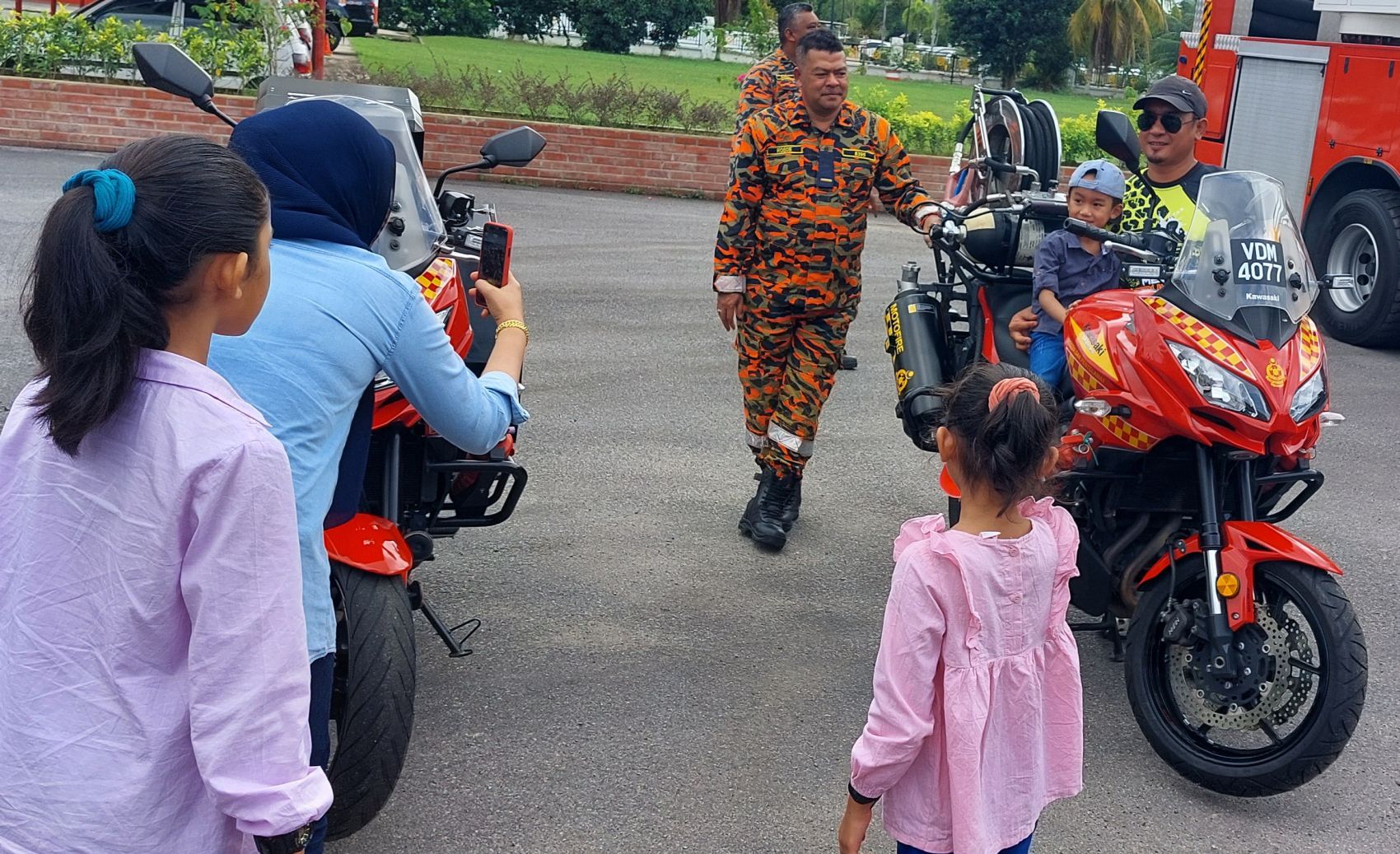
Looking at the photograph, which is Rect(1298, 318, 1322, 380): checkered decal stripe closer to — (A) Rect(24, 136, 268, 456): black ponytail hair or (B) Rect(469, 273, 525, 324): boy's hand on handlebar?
(B) Rect(469, 273, 525, 324): boy's hand on handlebar

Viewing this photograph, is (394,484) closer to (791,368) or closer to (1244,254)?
(791,368)

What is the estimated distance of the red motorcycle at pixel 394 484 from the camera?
10.3 feet

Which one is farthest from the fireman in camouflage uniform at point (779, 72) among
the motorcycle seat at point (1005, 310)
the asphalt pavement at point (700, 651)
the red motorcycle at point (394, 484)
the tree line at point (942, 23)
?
the tree line at point (942, 23)

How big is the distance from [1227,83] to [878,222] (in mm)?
3887

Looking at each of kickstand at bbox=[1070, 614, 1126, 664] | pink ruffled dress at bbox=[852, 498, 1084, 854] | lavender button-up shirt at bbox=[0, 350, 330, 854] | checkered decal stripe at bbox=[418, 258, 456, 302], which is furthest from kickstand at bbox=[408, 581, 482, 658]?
lavender button-up shirt at bbox=[0, 350, 330, 854]

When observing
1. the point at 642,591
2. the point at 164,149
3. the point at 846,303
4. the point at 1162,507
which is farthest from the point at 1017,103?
the point at 164,149

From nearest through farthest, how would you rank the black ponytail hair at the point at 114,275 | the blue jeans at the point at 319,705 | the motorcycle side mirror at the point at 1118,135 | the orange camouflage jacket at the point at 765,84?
1. the black ponytail hair at the point at 114,275
2. the blue jeans at the point at 319,705
3. the motorcycle side mirror at the point at 1118,135
4. the orange camouflage jacket at the point at 765,84

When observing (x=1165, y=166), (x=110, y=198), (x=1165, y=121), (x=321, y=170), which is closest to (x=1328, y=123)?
(x=1165, y=166)

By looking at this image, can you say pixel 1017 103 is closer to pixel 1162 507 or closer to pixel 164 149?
pixel 1162 507

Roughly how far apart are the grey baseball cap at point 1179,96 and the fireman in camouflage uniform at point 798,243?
921 mm

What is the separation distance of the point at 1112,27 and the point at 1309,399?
2317 inches

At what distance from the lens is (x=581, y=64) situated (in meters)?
30.9

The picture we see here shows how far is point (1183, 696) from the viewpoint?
12.8 feet

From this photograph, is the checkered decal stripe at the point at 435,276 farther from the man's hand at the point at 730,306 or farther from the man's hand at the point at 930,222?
the man's hand at the point at 930,222
